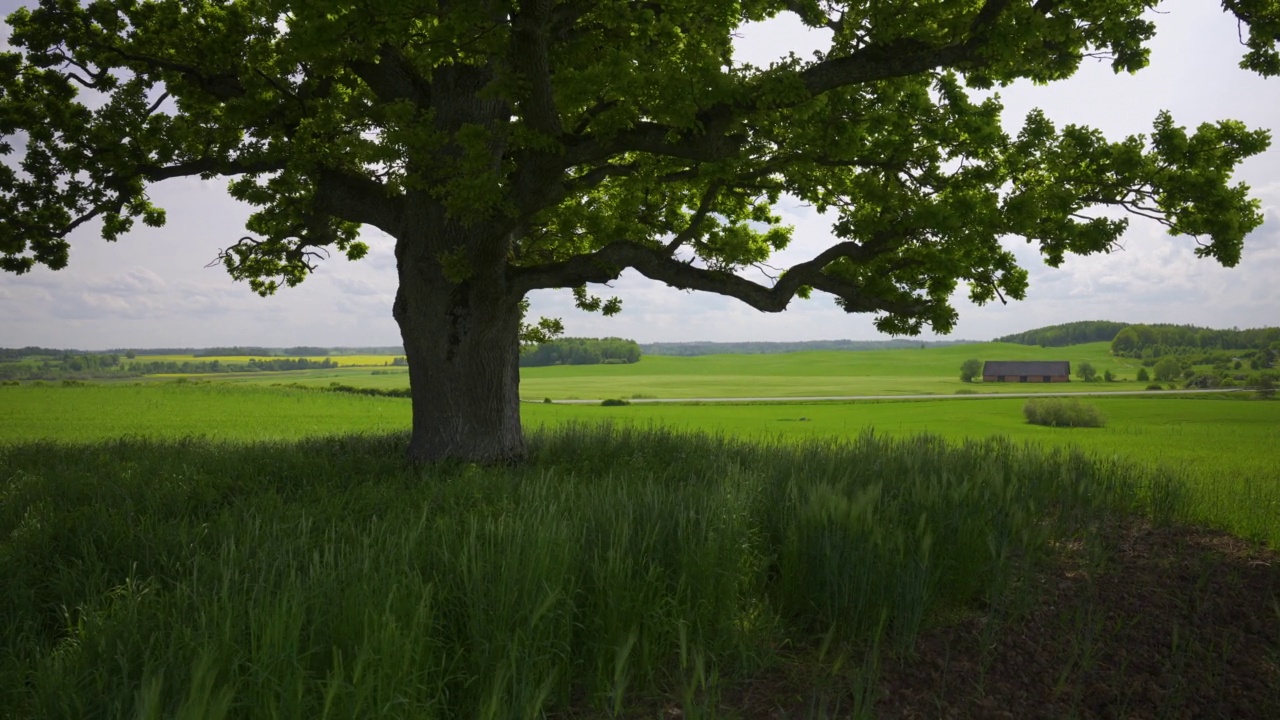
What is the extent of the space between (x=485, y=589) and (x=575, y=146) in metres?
7.63

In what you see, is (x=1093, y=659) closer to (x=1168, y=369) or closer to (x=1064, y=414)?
(x=1064, y=414)

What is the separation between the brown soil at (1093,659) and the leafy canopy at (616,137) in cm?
491

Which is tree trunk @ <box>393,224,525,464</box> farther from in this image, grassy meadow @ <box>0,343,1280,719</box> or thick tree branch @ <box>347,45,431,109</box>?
thick tree branch @ <box>347,45,431,109</box>

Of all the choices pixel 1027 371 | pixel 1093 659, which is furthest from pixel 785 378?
pixel 1093 659

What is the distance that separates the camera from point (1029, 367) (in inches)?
1501

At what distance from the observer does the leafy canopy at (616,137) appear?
30.0 feet

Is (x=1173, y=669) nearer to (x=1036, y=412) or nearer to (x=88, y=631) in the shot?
(x=88, y=631)

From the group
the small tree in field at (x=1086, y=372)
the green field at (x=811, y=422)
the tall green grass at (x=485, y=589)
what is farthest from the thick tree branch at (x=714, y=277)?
the small tree in field at (x=1086, y=372)

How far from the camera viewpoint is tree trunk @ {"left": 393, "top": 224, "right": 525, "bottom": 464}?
12.5 meters

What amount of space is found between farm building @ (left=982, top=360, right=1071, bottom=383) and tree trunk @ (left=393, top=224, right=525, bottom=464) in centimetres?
3280

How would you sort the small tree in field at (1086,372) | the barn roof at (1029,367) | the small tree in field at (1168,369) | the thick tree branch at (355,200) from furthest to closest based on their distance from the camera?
the small tree in field at (1086,372) → the barn roof at (1029,367) → the small tree in field at (1168,369) → the thick tree branch at (355,200)

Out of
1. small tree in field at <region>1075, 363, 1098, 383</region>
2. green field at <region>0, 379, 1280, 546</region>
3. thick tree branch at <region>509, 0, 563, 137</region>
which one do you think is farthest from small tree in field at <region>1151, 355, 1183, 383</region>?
thick tree branch at <region>509, 0, 563, 137</region>

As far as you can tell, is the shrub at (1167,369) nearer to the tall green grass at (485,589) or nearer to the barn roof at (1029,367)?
the barn roof at (1029,367)

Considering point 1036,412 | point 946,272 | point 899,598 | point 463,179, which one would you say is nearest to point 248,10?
point 463,179
